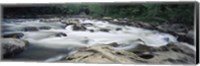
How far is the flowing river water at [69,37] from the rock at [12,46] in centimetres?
3

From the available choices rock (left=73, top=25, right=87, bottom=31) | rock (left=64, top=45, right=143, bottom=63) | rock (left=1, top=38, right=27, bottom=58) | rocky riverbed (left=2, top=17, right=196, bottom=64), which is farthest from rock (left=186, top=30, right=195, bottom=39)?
rock (left=1, top=38, right=27, bottom=58)

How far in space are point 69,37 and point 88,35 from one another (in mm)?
146

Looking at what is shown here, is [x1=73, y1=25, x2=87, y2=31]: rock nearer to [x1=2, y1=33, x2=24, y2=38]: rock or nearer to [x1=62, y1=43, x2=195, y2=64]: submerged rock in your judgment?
[x1=62, y1=43, x2=195, y2=64]: submerged rock

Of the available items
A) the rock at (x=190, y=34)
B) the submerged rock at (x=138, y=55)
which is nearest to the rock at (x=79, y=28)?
the submerged rock at (x=138, y=55)

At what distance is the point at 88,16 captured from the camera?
8.26 feet

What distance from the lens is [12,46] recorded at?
8.57ft

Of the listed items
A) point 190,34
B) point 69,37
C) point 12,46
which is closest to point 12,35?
point 12,46

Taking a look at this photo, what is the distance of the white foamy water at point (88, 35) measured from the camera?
2432mm

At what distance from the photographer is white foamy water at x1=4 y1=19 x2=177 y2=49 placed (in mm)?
2432

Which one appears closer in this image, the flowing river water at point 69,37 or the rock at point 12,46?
the flowing river water at point 69,37

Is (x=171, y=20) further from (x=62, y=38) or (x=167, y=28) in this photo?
(x=62, y=38)

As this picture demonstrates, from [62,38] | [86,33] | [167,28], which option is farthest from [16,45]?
[167,28]

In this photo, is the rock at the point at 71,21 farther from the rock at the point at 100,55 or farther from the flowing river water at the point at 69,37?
the rock at the point at 100,55

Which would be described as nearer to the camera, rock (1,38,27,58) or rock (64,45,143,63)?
rock (64,45,143,63)
